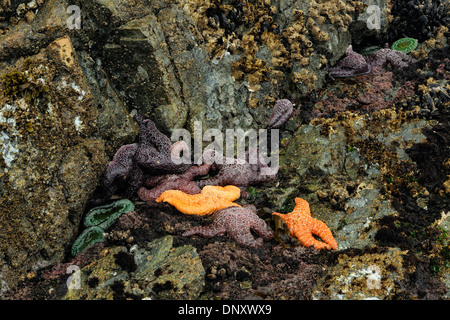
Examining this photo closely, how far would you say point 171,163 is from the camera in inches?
287

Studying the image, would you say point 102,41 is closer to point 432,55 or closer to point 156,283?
point 156,283

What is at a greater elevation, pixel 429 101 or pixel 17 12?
pixel 17 12

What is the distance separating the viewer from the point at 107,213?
6555mm

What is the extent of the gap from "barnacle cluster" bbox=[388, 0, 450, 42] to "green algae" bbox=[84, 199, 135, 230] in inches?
372

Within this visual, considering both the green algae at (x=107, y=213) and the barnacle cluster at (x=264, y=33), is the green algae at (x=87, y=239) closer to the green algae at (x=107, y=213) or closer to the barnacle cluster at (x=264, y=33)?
the green algae at (x=107, y=213)

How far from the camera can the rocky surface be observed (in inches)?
207

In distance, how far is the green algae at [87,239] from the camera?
19.9 ft

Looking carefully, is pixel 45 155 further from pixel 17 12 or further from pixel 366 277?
pixel 366 277

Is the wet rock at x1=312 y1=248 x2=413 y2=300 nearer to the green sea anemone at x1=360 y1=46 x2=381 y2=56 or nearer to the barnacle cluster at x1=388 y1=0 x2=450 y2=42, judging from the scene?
the green sea anemone at x1=360 y1=46 x2=381 y2=56

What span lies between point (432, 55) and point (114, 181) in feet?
28.6

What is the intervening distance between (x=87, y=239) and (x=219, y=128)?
3.55 meters

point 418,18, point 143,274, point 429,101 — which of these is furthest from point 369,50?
point 143,274

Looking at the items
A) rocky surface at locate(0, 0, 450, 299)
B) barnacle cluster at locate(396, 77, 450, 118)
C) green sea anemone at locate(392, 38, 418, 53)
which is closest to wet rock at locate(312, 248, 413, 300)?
rocky surface at locate(0, 0, 450, 299)
